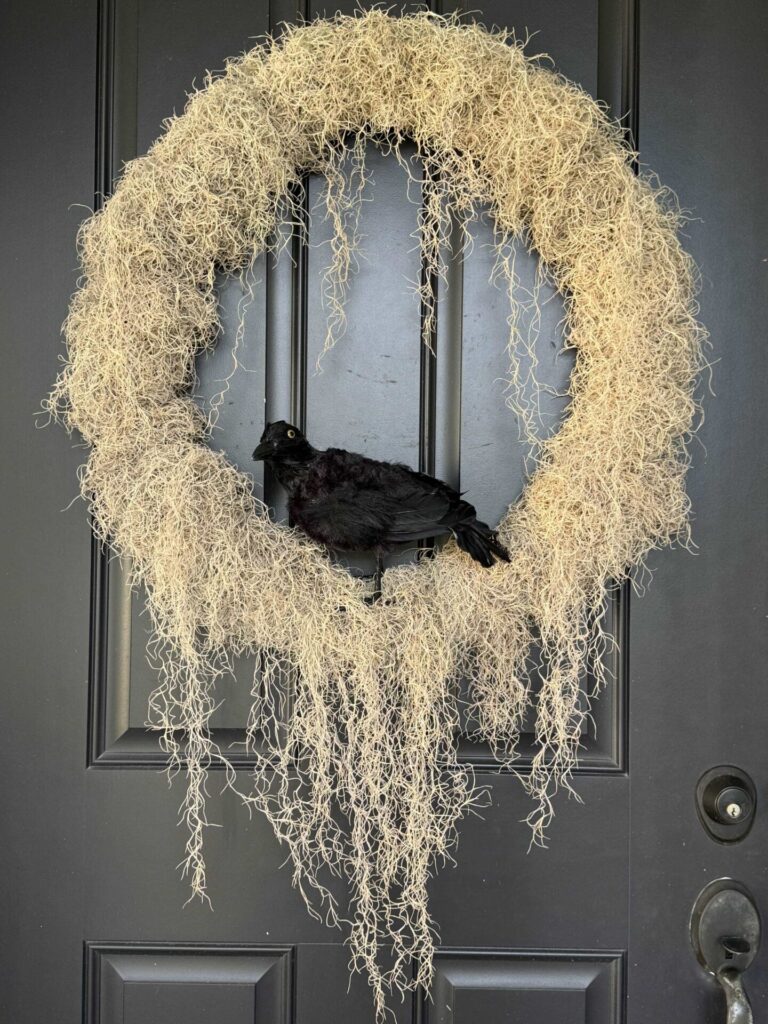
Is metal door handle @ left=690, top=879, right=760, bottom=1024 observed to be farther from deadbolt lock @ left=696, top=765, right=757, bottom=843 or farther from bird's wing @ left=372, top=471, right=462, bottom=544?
bird's wing @ left=372, top=471, right=462, bottom=544

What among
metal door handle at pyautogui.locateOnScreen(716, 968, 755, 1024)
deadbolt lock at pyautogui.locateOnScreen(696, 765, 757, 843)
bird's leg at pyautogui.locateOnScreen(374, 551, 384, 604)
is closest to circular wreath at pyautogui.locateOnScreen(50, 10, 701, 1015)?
bird's leg at pyautogui.locateOnScreen(374, 551, 384, 604)

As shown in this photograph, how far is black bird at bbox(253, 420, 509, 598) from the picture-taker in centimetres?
84

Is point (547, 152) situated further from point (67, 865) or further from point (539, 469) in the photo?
point (67, 865)

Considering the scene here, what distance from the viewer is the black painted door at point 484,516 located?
35.5 inches

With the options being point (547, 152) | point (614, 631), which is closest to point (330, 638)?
point (614, 631)

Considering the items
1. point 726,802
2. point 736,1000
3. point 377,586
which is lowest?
point 736,1000

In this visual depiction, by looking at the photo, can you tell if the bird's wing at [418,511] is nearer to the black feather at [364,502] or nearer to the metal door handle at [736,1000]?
the black feather at [364,502]

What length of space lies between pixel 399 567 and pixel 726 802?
0.43m

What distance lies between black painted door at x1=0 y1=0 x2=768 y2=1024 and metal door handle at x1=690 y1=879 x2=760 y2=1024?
2 centimetres

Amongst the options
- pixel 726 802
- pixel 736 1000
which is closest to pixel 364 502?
pixel 726 802

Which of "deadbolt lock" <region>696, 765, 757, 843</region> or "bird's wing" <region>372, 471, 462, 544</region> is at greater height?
"bird's wing" <region>372, 471, 462, 544</region>

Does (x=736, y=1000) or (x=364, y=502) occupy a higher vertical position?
(x=364, y=502)

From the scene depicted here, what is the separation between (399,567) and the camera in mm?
887

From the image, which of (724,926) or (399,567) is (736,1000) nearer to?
(724,926)
